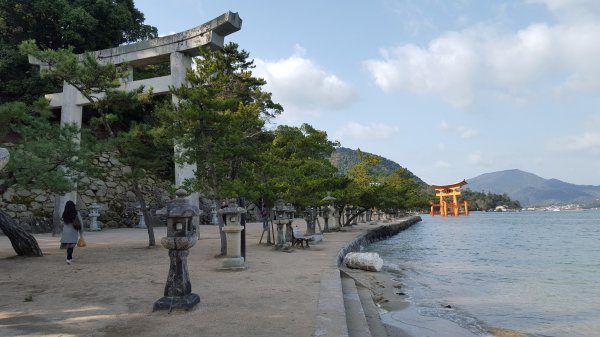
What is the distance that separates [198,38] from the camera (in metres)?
13.6

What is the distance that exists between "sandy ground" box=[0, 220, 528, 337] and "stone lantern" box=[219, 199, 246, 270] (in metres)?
0.22

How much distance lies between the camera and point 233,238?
8.09m

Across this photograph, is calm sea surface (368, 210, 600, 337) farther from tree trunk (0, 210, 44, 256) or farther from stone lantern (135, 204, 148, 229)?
stone lantern (135, 204, 148, 229)

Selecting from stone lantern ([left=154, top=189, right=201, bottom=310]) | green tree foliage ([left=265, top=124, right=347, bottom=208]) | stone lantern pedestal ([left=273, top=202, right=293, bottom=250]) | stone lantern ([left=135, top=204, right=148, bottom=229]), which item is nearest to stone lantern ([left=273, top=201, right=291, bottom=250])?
stone lantern pedestal ([left=273, top=202, right=293, bottom=250])

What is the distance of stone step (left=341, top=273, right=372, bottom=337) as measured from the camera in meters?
4.46

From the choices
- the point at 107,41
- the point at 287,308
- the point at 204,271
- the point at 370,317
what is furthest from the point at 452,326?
the point at 107,41

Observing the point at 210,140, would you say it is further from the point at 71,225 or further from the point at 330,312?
the point at 330,312

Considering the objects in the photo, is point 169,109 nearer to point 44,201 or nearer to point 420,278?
point 420,278

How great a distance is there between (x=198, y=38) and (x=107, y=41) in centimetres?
880

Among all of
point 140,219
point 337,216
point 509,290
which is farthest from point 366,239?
point 140,219

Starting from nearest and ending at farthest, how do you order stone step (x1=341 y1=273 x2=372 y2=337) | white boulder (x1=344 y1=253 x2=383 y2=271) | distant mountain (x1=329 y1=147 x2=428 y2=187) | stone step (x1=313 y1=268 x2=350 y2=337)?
stone step (x1=313 y1=268 x2=350 y2=337)
stone step (x1=341 y1=273 x2=372 y2=337)
white boulder (x1=344 y1=253 x2=383 y2=271)
distant mountain (x1=329 y1=147 x2=428 y2=187)

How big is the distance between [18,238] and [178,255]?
638 centimetres

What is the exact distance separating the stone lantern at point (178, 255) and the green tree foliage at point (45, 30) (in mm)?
15775

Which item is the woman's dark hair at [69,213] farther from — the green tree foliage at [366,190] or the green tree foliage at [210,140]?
the green tree foliage at [366,190]
